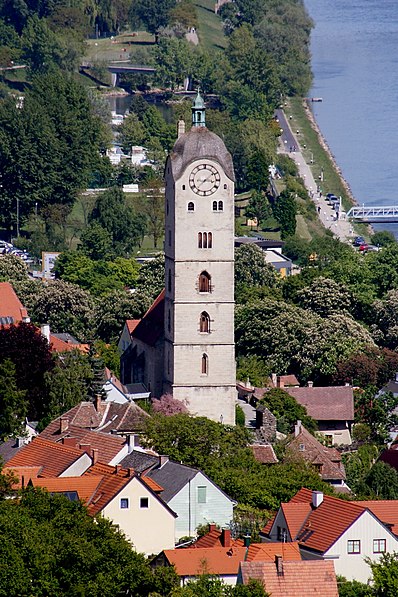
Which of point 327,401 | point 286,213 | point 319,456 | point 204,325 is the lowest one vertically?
point 319,456

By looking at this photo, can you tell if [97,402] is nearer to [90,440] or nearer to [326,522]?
[90,440]

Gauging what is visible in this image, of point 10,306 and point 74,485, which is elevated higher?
point 10,306

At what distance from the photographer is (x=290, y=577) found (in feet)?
152

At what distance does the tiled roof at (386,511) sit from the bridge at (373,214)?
231ft

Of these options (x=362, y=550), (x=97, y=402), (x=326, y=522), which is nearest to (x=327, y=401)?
(x=97, y=402)

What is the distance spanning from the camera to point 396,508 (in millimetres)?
52188

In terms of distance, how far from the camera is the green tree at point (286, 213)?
11156 cm

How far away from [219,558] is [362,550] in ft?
8.71

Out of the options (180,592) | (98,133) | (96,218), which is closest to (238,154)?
(98,133)

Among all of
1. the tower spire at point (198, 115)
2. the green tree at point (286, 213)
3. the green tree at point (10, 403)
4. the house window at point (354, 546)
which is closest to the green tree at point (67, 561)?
the house window at point (354, 546)

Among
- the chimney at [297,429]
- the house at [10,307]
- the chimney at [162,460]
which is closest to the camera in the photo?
the chimney at [162,460]

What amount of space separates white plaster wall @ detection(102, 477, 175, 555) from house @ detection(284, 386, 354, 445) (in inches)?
871

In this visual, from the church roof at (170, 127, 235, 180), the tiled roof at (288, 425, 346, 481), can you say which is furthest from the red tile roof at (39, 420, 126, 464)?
the church roof at (170, 127, 235, 180)

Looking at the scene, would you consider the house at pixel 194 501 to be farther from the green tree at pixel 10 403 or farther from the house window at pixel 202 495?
the green tree at pixel 10 403
